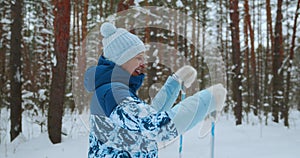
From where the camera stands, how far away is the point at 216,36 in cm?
2166

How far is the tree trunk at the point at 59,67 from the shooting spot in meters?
6.76

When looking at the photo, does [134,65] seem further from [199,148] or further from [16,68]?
[16,68]

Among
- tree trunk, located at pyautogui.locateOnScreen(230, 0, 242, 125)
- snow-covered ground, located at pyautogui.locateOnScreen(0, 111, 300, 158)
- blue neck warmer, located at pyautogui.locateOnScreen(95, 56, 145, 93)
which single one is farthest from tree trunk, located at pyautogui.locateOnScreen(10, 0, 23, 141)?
blue neck warmer, located at pyautogui.locateOnScreen(95, 56, 145, 93)

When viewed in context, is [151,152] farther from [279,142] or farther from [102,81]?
[279,142]

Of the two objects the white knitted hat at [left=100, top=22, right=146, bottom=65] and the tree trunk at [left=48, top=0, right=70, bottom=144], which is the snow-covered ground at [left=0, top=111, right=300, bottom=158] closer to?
the tree trunk at [left=48, top=0, right=70, bottom=144]

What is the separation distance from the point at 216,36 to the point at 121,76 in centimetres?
2086

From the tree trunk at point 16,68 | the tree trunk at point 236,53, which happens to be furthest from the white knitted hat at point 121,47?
the tree trunk at point 236,53

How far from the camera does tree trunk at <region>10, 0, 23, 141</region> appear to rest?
25.2 ft

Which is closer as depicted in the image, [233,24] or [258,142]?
[258,142]

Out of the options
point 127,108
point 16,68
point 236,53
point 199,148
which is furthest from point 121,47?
point 236,53

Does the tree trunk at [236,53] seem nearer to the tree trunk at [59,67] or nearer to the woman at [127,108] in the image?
the tree trunk at [59,67]

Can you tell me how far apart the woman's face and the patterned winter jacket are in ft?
0.08

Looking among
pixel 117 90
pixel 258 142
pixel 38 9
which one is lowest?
pixel 258 142

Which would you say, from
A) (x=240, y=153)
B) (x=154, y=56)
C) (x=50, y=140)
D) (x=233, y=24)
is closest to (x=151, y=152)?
(x=240, y=153)
